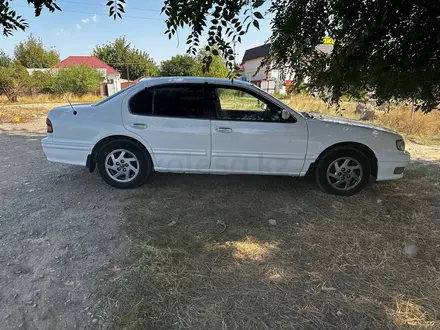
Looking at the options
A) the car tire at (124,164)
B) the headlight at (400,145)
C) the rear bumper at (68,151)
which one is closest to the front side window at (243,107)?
the car tire at (124,164)

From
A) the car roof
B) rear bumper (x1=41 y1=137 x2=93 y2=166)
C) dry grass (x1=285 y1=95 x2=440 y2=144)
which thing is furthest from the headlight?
dry grass (x1=285 y1=95 x2=440 y2=144)

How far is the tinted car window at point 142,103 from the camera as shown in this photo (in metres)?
4.07

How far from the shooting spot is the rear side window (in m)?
4.05

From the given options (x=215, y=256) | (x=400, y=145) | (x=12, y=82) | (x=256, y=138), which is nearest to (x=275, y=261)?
(x=215, y=256)

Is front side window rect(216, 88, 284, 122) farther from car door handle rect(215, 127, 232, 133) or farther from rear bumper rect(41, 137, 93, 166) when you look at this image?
rear bumper rect(41, 137, 93, 166)

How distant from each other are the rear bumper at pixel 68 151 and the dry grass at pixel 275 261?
3.08 feet

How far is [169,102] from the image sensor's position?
4082 millimetres

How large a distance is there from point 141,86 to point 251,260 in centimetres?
280

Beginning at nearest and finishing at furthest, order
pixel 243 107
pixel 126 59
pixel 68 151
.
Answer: pixel 68 151, pixel 243 107, pixel 126 59

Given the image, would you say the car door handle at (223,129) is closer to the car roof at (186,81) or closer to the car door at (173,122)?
the car door at (173,122)

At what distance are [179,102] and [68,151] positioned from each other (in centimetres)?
171

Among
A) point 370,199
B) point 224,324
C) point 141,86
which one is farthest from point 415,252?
point 141,86

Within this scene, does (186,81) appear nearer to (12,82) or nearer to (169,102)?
(169,102)

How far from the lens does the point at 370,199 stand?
13.4 ft
